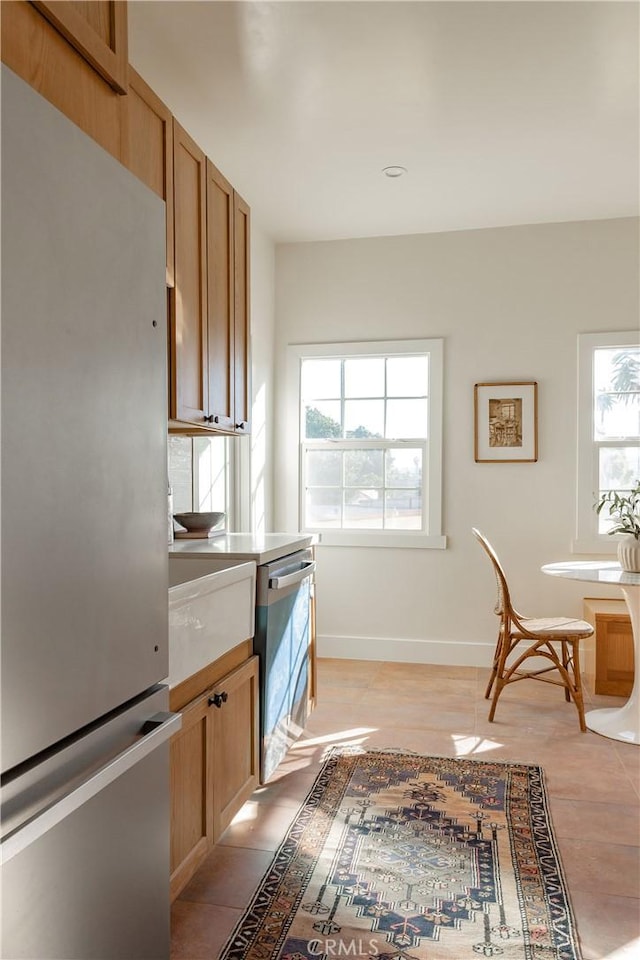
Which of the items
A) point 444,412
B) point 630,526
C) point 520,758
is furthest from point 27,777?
point 444,412

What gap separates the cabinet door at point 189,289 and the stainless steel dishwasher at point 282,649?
67cm

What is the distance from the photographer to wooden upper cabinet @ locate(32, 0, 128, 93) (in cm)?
118

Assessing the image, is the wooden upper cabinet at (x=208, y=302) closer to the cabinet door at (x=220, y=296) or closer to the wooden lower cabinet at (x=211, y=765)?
the cabinet door at (x=220, y=296)

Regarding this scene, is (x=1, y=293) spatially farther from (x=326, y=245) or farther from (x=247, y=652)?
(x=326, y=245)

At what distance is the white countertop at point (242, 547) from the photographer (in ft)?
7.89

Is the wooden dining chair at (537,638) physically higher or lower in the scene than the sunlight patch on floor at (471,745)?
higher

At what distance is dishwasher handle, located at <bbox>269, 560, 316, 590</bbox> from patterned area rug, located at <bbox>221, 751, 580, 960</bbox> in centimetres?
83

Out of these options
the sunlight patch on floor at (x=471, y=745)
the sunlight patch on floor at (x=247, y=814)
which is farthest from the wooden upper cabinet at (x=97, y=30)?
the sunlight patch on floor at (x=471, y=745)

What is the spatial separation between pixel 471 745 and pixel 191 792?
169cm

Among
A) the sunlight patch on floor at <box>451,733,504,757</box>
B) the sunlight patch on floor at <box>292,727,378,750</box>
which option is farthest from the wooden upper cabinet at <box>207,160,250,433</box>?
the sunlight patch on floor at <box>451,733,504,757</box>

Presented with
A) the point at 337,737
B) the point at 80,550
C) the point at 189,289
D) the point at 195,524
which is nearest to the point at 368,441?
the point at 195,524

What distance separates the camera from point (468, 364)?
4.51 m

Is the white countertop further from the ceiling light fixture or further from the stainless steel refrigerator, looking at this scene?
the ceiling light fixture

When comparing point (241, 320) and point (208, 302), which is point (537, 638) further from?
point (208, 302)
